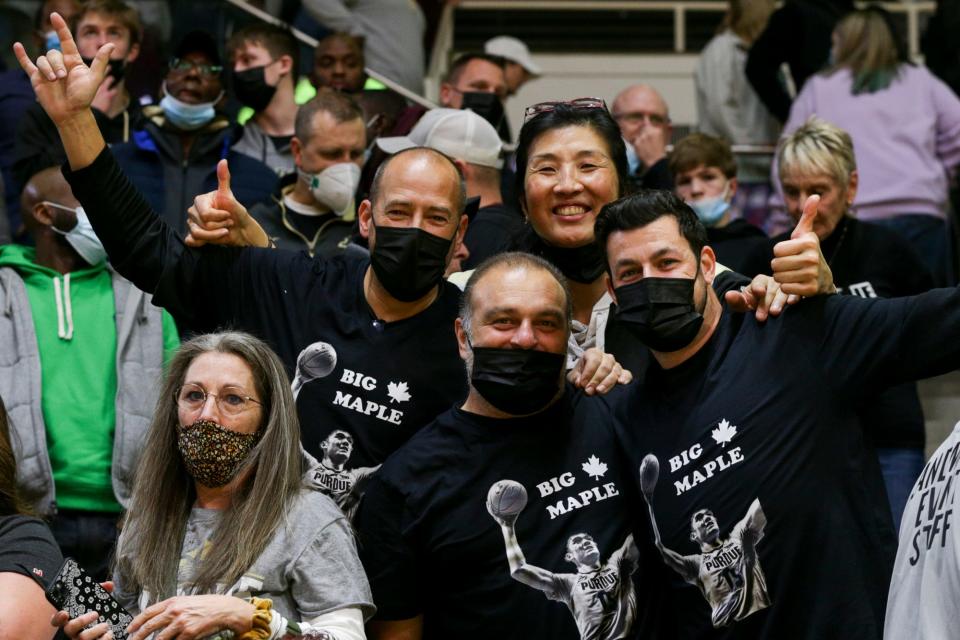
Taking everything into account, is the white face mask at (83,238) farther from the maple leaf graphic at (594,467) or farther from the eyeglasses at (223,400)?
the maple leaf graphic at (594,467)

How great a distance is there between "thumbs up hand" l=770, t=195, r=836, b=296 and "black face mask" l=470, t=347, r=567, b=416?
706 millimetres

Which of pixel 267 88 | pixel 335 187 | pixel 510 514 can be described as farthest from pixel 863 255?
pixel 267 88

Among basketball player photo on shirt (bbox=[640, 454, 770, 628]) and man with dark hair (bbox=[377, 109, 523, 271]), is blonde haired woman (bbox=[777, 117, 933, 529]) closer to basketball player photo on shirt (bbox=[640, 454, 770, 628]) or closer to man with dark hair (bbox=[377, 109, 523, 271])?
man with dark hair (bbox=[377, 109, 523, 271])

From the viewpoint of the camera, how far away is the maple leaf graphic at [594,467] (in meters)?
4.46

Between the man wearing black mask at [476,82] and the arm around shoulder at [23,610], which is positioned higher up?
the man wearing black mask at [476,82]

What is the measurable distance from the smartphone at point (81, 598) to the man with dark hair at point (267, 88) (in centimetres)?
367

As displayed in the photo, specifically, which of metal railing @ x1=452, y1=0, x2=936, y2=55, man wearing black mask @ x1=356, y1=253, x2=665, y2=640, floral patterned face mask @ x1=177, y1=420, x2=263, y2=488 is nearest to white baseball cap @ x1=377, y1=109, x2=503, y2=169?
man wearing black mask @ x1=356, y1=253, x2=665, y2=640

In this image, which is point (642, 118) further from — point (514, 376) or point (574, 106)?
point (514, 376)

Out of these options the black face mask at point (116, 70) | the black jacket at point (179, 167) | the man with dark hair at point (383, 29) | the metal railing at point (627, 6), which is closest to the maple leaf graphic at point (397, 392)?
the black jacket at point (179, 167)

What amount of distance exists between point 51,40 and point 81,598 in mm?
4483

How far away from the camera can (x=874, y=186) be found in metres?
7.73

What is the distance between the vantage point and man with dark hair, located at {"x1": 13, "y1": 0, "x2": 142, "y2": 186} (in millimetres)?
7082

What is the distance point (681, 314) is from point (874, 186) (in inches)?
147

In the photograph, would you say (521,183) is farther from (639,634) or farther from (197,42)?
(197,42)
